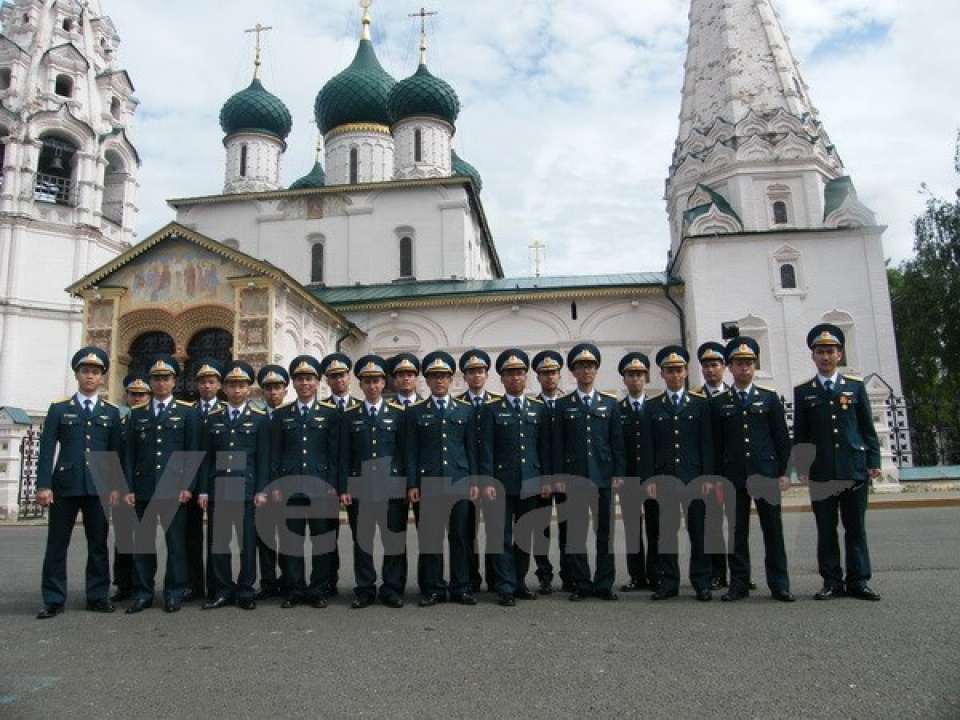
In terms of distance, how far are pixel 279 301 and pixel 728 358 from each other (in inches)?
534

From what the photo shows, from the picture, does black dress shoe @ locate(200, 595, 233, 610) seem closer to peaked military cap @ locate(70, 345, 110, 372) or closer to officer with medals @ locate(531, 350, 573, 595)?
peaked military cap @ locate(70, 345, 110, 372)

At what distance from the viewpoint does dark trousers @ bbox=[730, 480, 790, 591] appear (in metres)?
5.14

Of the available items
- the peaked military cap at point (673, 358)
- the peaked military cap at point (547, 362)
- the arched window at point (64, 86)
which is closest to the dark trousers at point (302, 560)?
the peaked military cap at point (547, 362)

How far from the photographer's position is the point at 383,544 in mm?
5430

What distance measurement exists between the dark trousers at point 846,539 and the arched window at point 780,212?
17.8 metres

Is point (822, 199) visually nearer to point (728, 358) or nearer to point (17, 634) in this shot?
point (728, 358)

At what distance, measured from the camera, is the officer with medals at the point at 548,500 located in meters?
5.68

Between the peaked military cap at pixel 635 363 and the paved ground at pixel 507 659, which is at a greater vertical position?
the peaked military cap at pixel 635 363

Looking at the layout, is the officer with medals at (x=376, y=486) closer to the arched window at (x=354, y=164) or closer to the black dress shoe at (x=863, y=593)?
the black dress shoe at (x=863, y=593)

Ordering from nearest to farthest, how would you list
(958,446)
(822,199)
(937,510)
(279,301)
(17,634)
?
(17,634), (937,510), (958,446), (279,301), (822,199)

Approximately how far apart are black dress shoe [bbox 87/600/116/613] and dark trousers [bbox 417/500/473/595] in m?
2.13

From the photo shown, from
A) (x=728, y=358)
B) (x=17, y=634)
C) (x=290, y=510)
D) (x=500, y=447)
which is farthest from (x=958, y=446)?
(x=17, y=634)

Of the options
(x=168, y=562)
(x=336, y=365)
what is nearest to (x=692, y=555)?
(x=336, y=365)

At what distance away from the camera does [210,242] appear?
1773 centimetres
